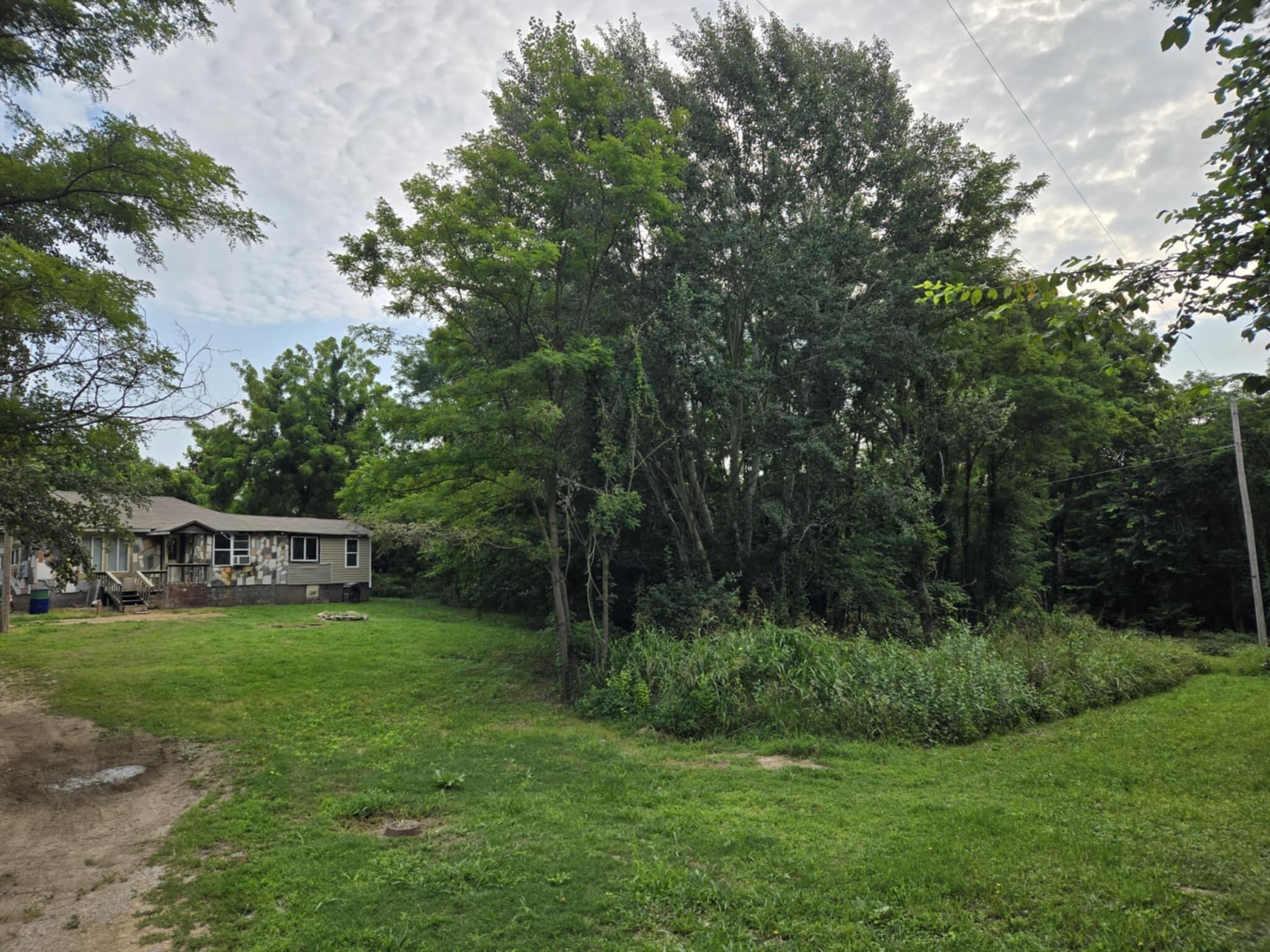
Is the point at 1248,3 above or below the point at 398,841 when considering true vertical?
above

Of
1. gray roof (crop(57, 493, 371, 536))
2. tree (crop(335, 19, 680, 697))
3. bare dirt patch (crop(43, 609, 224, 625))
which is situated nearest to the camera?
tree (crop(335, 19, 680, 697))

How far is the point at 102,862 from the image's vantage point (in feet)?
15.3

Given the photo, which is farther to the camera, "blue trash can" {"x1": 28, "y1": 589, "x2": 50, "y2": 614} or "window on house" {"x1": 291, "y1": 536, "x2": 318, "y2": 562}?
"window on house" {"x1": 291, "y1": 536, "x2": 318, "y2": 562}

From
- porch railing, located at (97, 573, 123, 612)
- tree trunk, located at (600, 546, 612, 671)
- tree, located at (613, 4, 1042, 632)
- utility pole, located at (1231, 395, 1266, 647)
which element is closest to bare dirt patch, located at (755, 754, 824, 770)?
tree trunk, located at (600, 546, 612, 671)

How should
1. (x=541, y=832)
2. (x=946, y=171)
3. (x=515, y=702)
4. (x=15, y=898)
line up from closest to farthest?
A: (x=15, y=898) < (x=541, y=832) < (x=515, y=702) < (x=946, y=171)

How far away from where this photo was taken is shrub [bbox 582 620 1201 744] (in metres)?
8.23

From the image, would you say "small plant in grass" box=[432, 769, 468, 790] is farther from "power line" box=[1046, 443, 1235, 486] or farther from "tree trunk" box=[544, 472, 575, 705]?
"power line" box=[1046, 443, 1235, 486]

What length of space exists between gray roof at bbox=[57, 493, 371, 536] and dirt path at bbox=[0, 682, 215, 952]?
12.2 meters

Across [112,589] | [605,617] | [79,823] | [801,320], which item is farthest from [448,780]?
[112,589]

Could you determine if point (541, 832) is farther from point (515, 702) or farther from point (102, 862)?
point (515, 702)

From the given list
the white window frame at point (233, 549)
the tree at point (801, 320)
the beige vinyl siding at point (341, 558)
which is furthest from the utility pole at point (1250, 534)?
the white window frame at point (233, 549)

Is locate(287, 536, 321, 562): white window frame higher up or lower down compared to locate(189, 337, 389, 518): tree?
lower down

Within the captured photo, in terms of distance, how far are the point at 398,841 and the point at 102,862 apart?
6.21 ft

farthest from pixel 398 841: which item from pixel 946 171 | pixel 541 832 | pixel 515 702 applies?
pixel 946 171
